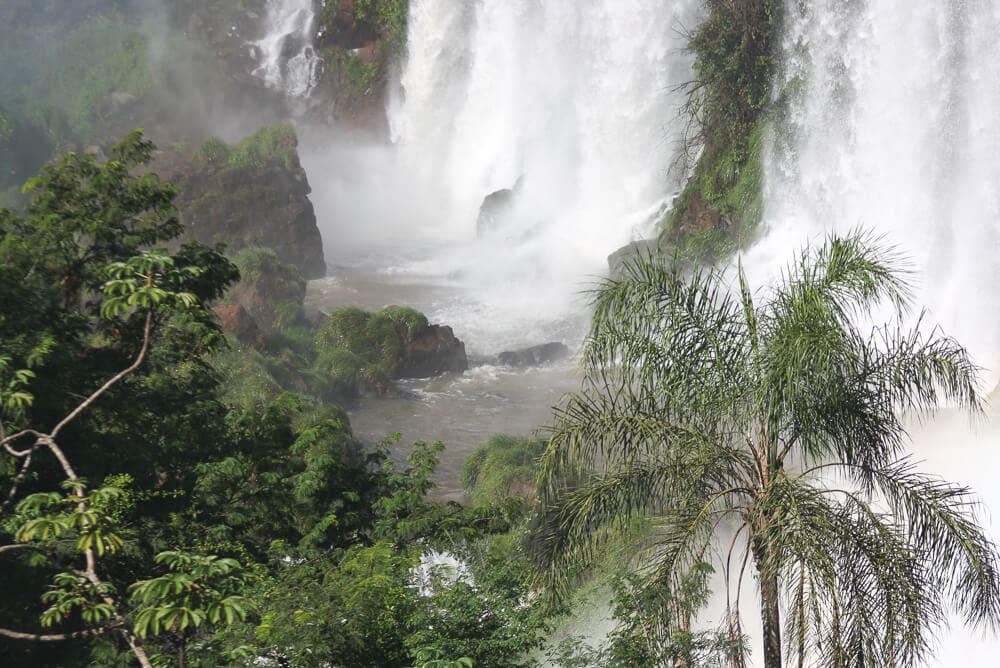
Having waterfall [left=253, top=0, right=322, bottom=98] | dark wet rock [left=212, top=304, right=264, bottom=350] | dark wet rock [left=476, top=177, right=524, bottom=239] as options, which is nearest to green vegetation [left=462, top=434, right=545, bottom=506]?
dark wet rock [left=212, top=304, right=264, bottom=350]

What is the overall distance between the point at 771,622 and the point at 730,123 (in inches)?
682

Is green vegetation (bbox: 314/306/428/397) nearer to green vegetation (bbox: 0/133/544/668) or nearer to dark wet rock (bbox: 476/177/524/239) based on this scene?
green vegetation (bbox: 0/133/544/668)

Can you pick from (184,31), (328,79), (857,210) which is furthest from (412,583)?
(184,31)

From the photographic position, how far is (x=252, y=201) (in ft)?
84.3

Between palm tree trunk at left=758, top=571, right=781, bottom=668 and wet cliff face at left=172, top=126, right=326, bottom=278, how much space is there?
69.2 feet

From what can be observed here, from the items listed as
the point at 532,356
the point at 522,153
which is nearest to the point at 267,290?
the point at 532,356

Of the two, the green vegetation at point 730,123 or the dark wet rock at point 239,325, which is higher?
the green vegetation at point 730,123

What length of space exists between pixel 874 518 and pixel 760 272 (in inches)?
607

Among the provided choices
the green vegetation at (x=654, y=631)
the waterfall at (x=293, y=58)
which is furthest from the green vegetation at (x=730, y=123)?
the waterfall at (x=293, y=58)

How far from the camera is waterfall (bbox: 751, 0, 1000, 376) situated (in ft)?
51.9

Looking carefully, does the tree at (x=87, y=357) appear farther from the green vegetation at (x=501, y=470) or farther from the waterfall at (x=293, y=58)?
the waterfall at (x=293, y=58)

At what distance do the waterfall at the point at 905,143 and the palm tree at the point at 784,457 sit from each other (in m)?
9.92

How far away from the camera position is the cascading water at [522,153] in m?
25.2

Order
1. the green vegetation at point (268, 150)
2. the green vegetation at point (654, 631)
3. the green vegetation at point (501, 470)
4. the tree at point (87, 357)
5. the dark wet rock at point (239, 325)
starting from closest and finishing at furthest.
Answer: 1. the tree at point (87, 357)
2. the green vegetation at point (654, 631)
3. the green vegetation at point (501, 470)
4. the dark wet rock at point (239, 325)
5. the green vegetation at point (268, 150)
